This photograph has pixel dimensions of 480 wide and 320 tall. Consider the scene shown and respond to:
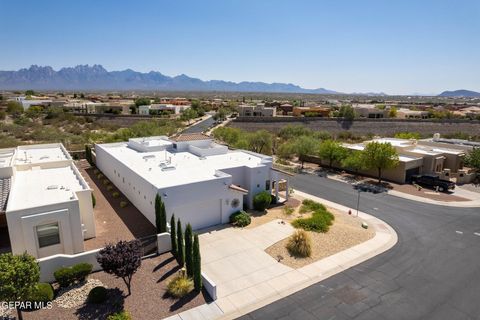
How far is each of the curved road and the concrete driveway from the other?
116cm

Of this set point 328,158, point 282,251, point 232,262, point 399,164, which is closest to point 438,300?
point 282,251

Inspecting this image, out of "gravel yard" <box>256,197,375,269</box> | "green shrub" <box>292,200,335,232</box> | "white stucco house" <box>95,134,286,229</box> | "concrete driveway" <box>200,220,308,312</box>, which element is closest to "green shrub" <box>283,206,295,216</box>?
"gravel yard" <box>256,197,375,269</box>

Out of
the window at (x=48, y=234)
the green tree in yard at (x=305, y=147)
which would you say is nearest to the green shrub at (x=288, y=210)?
the window at (x=48, y=234)

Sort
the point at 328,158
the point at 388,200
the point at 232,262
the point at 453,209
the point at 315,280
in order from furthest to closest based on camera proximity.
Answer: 1. the point at 328,158
2. the point at 388,200
3. the point at 453,209
4. the point at 232,262
5. the point at 315,280

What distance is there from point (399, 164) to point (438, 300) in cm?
2329

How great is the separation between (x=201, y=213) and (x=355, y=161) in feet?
72.4

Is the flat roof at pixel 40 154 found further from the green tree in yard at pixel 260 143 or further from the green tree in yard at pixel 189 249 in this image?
the green tree in yard at pixel 260 143

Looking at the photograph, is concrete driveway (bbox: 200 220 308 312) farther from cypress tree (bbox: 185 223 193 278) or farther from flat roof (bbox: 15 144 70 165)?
flat roof (bbox: 15 144 70 165)

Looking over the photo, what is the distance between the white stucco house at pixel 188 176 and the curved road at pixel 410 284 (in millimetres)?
9396

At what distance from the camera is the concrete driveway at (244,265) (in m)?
14.9

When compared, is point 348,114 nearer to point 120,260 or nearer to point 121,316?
point 120,260

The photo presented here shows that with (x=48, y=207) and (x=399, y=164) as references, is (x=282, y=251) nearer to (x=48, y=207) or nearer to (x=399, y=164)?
(x=48, y=207)

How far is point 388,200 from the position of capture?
29219 mm

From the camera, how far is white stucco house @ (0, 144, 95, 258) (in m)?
16.1
